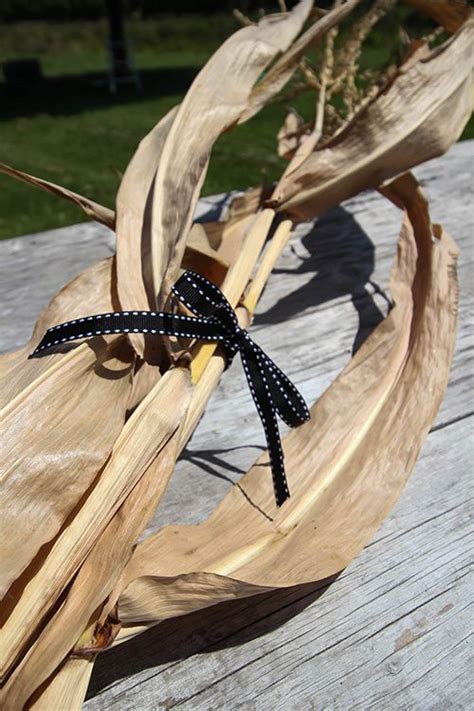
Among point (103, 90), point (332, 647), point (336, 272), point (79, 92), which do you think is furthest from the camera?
point (103, 90)

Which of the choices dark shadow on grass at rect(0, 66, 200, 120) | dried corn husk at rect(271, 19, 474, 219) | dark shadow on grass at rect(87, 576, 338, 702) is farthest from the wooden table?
dark shadow on grass at rect(0, 66, 200, 120)

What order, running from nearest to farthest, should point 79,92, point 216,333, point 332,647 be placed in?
1. point 332,647
2. point 216,333
3. point 79,92

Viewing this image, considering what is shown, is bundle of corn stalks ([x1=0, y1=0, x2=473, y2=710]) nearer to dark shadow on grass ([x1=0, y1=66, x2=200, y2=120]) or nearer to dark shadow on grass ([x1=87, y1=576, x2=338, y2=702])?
dark shadow on grass ([x1=87, y1=576, x2=338, y2=702])

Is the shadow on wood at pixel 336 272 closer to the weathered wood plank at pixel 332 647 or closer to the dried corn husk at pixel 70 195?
the dried corn husk at pixel 70 195

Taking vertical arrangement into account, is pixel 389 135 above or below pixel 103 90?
above

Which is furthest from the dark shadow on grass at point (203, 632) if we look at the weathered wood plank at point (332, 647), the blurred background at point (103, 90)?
the blurred background at point (103, 90)

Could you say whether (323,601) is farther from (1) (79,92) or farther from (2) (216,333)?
(1) (79,92)

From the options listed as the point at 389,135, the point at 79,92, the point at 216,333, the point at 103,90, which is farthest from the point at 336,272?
the point at 103,90
